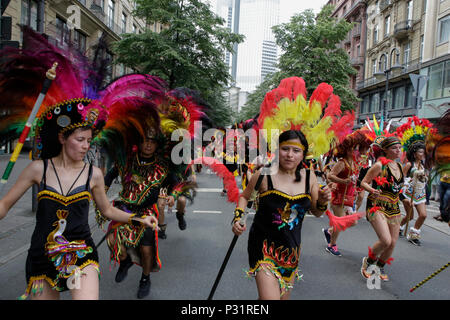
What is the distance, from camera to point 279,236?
99.6 inches

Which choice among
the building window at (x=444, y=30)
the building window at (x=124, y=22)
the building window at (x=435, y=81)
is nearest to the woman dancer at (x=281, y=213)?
the building window at (x=435, y=81)

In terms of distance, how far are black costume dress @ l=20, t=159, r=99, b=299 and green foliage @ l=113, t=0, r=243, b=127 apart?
1171 centimetres

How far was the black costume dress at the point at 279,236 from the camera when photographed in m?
2.49

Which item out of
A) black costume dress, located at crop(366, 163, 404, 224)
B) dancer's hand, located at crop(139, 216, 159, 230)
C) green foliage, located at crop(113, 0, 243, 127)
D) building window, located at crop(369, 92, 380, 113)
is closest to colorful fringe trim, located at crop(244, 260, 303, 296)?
dancer's hand, located at crop(139, 216, 159, 230)

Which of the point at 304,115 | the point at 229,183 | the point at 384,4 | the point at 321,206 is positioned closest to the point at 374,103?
the point at 384,4

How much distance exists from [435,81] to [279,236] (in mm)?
24415

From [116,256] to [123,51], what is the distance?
495 inches

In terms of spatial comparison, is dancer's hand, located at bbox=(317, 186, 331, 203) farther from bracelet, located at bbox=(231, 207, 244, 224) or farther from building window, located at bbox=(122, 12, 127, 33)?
building window, located at bbox=(122, 12, 127, 33)

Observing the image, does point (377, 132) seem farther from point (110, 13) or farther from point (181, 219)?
point (110, 13)

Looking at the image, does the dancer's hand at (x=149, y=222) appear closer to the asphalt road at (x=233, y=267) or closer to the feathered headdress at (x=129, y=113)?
the feathered headdress at (x=129, y=113)

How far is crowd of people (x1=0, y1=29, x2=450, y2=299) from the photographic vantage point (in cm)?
215

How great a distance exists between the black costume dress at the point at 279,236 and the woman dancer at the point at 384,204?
1.99 m

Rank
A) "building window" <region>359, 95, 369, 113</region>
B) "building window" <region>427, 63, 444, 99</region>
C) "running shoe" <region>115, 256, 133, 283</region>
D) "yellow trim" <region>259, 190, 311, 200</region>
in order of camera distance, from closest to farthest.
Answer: "yellow trim" <region>259, 190, 311, 200</region>, "running shoe" <region>115, 256, 133, 283</region>, "building window" <region>427, 63, 444, 99</region>, "building window" <region>359, 95, 369, 113</region>

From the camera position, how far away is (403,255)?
5.23 meters
